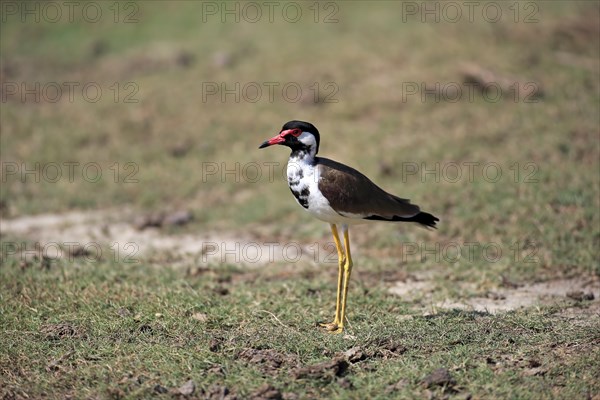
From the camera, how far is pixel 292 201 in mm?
9078

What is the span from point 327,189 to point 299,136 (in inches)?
17.4

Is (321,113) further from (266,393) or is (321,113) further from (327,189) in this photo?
(266,393)

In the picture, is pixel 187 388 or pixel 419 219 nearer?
pixel 187 388

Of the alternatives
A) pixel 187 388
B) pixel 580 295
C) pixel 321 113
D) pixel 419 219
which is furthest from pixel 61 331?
pixel 321 113

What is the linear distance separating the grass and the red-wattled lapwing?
0.75 meters

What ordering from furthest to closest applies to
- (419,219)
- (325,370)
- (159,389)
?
1. (419,219)
2. (325,370)
3. (159,389)

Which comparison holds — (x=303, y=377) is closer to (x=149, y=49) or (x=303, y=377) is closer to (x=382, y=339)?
(x=382, y=339)

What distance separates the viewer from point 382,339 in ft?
16.1

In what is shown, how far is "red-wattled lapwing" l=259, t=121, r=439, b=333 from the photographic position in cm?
544

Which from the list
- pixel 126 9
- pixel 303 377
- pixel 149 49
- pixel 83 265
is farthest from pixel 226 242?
pixel 126 9

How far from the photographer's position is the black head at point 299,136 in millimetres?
5488

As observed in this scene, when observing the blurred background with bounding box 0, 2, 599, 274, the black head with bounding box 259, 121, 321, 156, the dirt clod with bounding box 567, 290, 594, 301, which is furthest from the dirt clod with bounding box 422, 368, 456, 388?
the blurred background with bounding box 0, 2, 599, 274

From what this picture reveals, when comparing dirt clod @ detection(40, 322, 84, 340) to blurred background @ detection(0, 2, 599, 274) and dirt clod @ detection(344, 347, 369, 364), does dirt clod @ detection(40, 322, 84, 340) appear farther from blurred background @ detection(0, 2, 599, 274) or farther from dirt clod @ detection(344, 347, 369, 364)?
blurred background @ detection(0, 2, 599, 274)

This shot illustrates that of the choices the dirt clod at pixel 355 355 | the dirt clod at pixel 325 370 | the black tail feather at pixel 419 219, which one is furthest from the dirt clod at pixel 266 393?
the black tail feather at pixel 419 219
